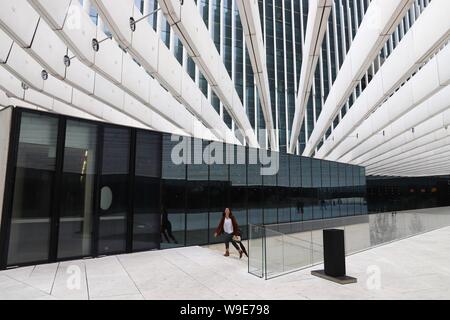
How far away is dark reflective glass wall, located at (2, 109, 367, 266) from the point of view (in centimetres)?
902

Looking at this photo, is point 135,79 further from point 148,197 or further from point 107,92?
point 148,197

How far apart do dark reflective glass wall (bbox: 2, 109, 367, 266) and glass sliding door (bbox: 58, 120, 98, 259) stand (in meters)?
0.03

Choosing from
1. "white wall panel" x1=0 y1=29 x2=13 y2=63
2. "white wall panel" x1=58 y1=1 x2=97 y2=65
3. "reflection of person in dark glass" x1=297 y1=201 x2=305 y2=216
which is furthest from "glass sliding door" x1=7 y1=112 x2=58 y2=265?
"reflection of person in dark glass" x1=297 y1=201 x2=305 y2=216

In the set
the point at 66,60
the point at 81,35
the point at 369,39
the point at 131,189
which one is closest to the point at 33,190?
the point at 131,189

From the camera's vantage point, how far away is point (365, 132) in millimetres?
15758

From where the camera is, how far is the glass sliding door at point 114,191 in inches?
415

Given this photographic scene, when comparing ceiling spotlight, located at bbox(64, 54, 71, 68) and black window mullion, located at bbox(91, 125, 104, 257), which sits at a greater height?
ceiling spotlight, located at bbox(64, 54, 71, 68)

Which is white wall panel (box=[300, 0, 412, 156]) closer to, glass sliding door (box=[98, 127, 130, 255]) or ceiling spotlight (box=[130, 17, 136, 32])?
ceiling spotlight (box=[130, 17, 136, 32])

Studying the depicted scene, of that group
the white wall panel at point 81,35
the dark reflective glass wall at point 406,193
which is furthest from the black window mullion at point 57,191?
the dark reflective glass wall at point 406,193

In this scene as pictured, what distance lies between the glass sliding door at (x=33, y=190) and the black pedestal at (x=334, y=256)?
7.31 meters

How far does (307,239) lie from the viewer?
34.7ft

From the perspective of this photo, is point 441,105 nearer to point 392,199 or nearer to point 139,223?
point 139,223

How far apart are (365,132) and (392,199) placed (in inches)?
1457

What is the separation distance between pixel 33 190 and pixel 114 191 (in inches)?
94.3
